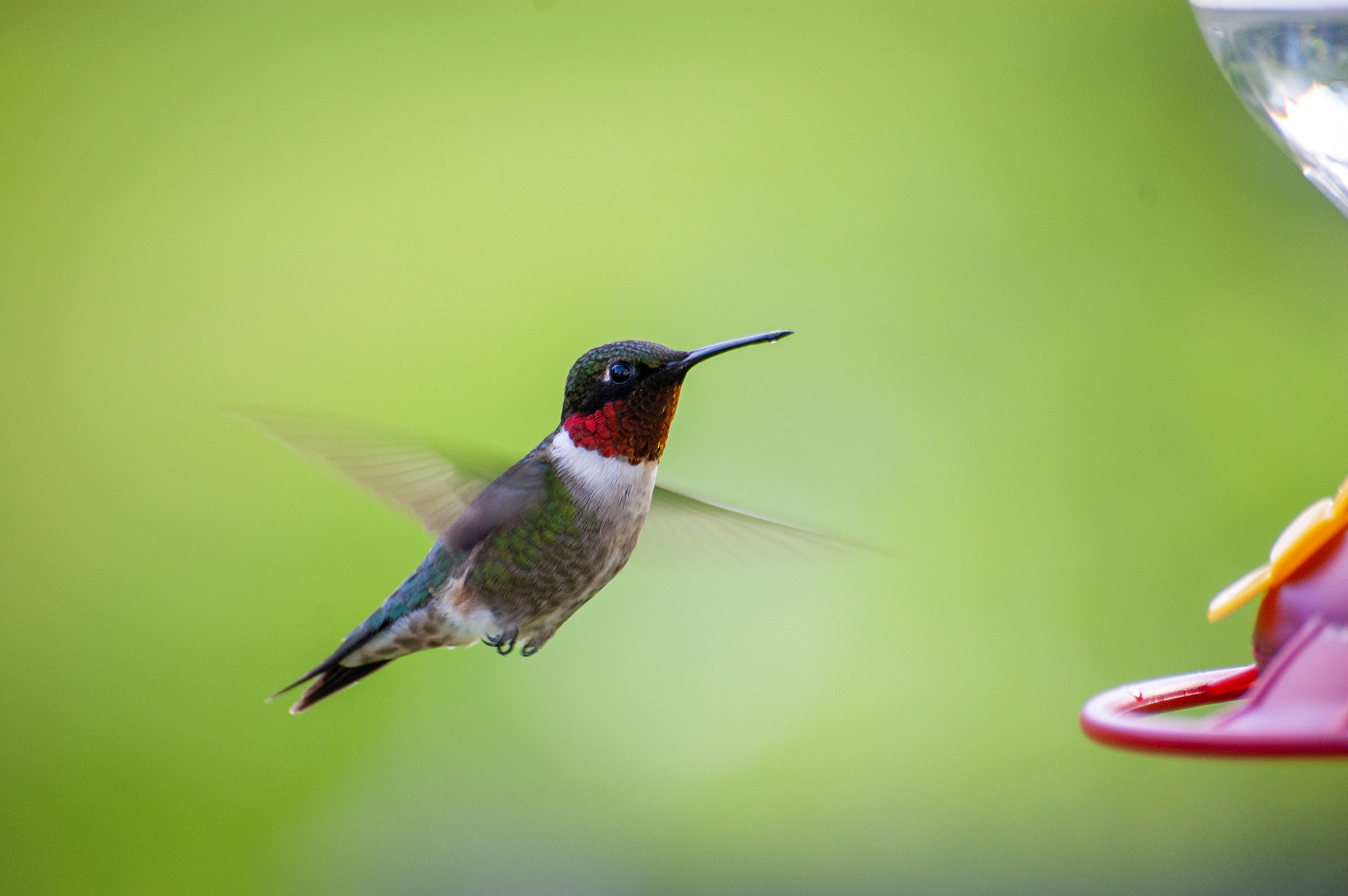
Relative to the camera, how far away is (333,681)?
232 centimetres

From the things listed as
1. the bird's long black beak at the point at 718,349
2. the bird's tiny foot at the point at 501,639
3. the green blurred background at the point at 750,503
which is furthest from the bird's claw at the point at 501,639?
the green blurred background at the point at 750,503

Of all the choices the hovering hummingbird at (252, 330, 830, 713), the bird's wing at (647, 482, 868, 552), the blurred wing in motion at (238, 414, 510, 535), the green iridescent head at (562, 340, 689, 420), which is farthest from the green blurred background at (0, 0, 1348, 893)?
the green iridescent head at (562, 340, 689, 420)

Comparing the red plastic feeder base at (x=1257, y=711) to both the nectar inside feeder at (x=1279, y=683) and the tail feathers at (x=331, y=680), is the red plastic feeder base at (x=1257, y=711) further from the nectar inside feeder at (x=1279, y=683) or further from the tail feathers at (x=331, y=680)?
the tail feathers at (x=331, y=680)

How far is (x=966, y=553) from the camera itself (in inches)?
165

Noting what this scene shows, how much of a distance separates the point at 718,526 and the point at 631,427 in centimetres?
40

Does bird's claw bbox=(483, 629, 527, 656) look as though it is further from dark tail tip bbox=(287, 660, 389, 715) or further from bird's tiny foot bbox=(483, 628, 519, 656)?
dark tail tip bbox=(287, 660, 389, 715)

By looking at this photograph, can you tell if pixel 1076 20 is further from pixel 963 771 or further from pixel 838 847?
pixel 838 847

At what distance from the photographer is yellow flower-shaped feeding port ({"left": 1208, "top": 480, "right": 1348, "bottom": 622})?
63.7 inches

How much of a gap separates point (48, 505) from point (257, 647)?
2.77ft

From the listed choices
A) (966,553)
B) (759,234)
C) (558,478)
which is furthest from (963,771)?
(558,478)

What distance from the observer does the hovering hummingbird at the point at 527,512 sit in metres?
1.98

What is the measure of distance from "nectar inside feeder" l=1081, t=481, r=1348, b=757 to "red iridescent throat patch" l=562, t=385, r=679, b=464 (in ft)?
2.37

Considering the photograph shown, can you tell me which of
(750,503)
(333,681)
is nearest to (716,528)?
(333,681)

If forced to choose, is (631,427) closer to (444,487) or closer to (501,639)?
(444,487)
